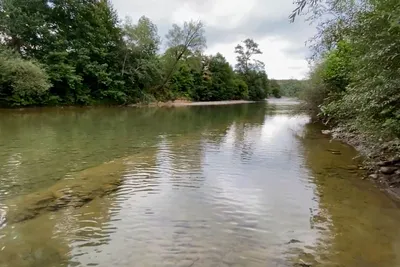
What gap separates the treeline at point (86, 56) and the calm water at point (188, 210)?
20137 mm

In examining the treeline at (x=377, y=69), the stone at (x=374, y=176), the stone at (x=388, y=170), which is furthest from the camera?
the stone at (x=374, y=176)

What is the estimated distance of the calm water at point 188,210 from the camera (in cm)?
447

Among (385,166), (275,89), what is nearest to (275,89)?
(275,89)

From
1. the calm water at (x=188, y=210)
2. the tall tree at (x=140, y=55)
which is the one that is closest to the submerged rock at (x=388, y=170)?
the calm water at (x=188, y=210)

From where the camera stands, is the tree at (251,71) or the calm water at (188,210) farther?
the tree at (251,71)

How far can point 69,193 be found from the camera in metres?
6.84

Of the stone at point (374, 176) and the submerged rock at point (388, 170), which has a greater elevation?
the submerged rock at point (388, 170)

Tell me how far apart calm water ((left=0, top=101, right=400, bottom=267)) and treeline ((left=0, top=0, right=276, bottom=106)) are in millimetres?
20137

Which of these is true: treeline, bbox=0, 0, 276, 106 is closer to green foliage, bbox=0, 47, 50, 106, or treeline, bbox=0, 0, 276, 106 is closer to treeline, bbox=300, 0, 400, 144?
green foliage, bbox=0, 47, 50, 106

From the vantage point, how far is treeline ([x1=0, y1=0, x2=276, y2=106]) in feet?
95.5

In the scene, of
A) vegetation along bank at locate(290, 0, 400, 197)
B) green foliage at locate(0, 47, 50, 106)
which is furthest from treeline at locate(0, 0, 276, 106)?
vegetation along bank at locate(290, 0, 400, 197)

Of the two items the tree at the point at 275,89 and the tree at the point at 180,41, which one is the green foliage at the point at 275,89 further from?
the tree at the point at 180,41

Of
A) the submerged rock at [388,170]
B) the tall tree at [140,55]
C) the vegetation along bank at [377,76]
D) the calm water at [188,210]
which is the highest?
the tall tree at [140,55]

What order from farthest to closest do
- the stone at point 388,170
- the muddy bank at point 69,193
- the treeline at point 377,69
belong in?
the stone at point 388,170 → the treeline at point 377,69 → the muddy bank at point 69,193
